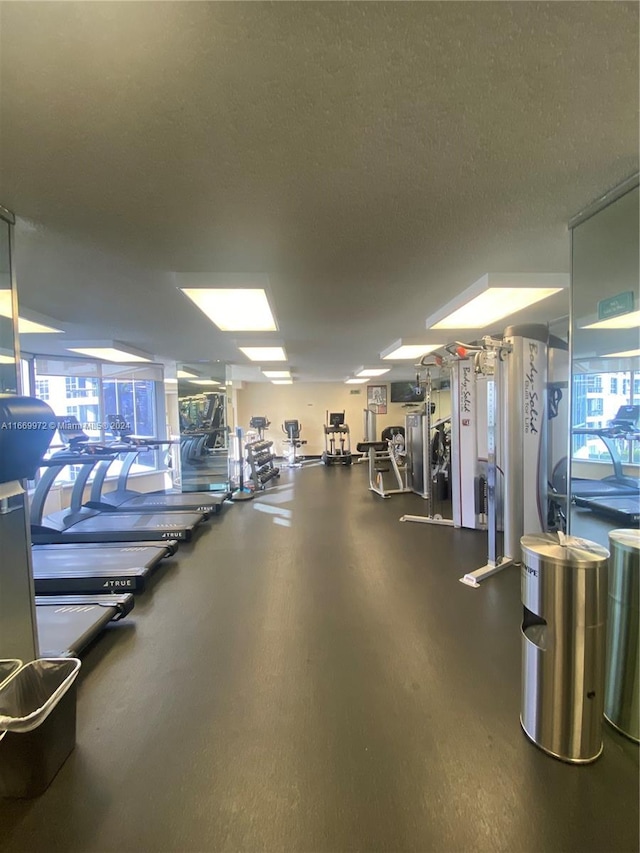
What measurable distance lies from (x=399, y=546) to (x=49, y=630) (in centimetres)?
314

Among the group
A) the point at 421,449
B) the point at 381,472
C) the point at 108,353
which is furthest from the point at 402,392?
the point at 108,353

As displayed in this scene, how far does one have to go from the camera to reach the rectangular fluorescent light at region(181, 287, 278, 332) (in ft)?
8.96

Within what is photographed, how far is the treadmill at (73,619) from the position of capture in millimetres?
2064

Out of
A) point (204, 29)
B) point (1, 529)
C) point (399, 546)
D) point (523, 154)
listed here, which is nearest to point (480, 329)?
point (399, 546)

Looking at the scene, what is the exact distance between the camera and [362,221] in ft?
6.42

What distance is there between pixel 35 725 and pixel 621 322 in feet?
10.8

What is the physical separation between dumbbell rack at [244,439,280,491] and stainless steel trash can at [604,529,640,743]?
20.0 feet

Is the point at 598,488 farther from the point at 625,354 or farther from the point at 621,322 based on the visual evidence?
the point at 621,322

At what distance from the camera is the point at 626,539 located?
5.50 feet

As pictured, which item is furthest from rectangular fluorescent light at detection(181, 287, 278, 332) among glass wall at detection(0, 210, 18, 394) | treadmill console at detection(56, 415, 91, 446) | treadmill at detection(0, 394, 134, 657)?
treadmill console at detection(56, 415, 91, 446)

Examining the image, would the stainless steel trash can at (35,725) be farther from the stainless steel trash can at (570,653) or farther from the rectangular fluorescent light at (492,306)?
the rectangular fluorescent light at (492,306)

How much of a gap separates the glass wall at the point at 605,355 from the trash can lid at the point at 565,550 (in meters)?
0.75

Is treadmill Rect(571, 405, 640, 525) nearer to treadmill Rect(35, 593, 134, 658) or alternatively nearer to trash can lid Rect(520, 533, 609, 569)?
trash can lid Rect(520, 533, 609, 569)

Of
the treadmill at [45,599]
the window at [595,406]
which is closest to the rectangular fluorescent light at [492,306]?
the window at [595,406]
